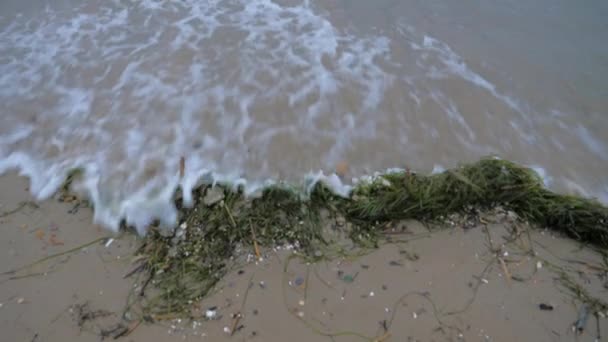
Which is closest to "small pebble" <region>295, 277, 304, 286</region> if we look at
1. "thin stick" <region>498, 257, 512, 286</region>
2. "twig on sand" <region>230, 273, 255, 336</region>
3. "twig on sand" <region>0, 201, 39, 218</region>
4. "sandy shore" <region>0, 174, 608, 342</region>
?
"sandy shore" <region>0, 174, 608, 342</region>

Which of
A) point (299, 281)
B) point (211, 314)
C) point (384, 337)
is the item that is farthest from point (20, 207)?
point (384, 337)

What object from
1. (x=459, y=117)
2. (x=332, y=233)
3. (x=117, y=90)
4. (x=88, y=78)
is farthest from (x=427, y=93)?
(x=88, y=78)

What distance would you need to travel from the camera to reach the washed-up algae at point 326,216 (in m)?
2.49

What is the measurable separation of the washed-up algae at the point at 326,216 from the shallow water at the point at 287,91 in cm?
25

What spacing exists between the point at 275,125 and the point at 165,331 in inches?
77.6

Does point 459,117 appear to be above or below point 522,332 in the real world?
above

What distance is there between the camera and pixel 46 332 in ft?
7.23

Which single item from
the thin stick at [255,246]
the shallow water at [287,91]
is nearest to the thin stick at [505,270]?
the shallow water at [287,91]

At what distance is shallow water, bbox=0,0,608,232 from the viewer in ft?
10.6

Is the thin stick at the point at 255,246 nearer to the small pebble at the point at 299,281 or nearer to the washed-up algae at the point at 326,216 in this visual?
the washed-up algae at the point at 326,216

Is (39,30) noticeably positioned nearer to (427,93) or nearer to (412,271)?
(427,93)

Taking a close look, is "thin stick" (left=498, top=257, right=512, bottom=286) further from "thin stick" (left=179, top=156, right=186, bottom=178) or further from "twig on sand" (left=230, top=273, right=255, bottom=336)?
"thin stick" (left=179, top=156, right=186, bottom=178)

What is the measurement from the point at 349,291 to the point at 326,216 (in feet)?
2.04

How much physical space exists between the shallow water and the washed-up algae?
0.82 feet
